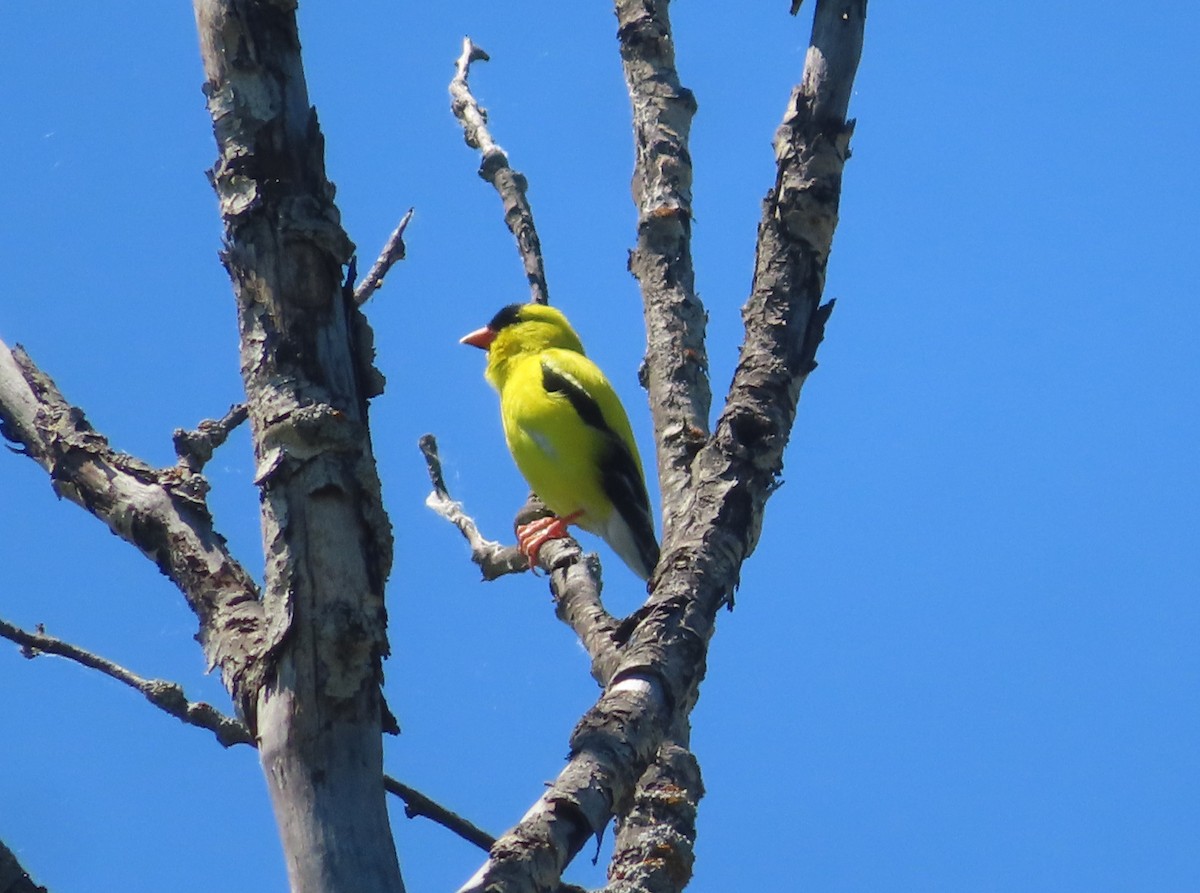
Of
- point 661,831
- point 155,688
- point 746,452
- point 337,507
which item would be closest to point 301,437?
point 337,507

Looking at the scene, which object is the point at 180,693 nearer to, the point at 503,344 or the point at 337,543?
the point at 337,543

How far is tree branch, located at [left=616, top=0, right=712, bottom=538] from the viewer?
13.7 ft

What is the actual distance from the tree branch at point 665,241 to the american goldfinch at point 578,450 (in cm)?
200

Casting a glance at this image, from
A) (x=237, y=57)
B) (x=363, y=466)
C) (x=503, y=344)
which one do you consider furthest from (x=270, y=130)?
(x=503, y=344)

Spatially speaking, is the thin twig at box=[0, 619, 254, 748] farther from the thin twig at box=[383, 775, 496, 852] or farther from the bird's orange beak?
the bird's orange beak

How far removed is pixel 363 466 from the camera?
2.04 m

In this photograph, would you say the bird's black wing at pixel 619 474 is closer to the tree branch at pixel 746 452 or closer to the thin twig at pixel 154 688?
the tree branch at pixel 746 452

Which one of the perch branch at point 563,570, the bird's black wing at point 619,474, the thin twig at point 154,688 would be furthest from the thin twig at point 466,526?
the thin twig at point 154,688

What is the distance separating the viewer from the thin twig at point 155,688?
2746mm

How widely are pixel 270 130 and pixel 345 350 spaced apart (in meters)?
0.36

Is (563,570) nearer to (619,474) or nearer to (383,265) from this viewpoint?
(383,265)

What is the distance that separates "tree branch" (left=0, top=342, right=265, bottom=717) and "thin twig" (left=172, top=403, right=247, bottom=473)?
0.16m

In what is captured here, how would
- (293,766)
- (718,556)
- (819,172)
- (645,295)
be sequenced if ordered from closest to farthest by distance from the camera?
(293,766) < (718,556) < (819,172) < (645,295)

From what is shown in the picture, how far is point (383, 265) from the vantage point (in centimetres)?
354
